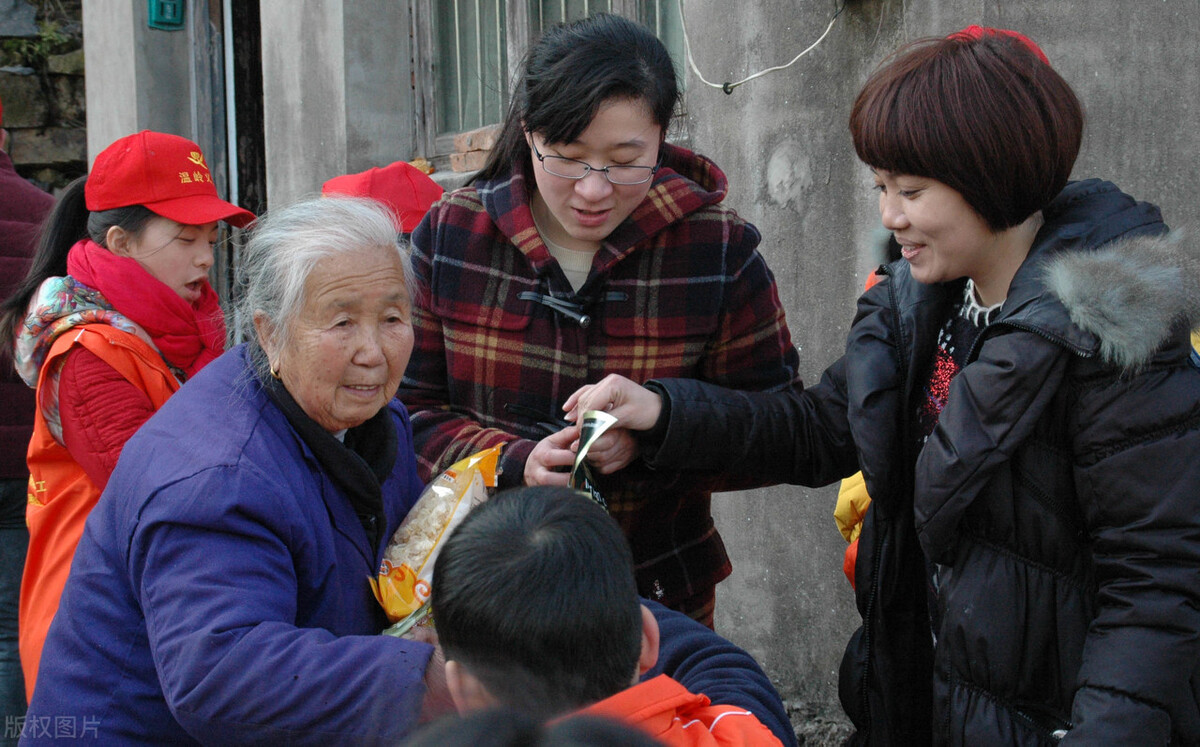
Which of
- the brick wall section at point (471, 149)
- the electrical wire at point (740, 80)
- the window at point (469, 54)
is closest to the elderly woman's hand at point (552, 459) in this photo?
the electrical wire at point (740, 80)

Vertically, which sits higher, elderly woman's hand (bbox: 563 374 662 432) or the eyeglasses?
the eyeglasses

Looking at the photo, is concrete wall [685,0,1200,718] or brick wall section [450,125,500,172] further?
brick wall section [450,125,500,172]

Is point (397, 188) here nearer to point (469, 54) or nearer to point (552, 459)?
point (469, 54)

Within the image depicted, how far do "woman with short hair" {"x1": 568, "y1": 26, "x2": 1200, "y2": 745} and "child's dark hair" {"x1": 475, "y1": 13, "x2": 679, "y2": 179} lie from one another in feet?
1.58

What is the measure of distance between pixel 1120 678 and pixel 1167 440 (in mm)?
337

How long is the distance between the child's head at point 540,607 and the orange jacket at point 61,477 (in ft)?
5.15

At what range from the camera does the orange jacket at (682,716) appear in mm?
1092

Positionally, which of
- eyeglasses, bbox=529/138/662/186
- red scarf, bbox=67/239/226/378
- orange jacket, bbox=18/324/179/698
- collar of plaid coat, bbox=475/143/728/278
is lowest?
orange jacket, bbox=18/324/179/698

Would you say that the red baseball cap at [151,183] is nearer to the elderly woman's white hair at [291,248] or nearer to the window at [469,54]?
the elderly woman's white hair at [291,248]

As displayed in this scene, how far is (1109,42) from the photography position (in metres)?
2.56

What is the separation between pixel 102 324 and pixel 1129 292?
2.23 metres

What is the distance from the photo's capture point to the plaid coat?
7.20 feet

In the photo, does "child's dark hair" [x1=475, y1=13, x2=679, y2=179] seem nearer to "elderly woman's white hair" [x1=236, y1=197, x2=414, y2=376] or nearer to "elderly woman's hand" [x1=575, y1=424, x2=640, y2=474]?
"elderly woman's white hair" [x1=236, y1=197, x2=414, y2=376]

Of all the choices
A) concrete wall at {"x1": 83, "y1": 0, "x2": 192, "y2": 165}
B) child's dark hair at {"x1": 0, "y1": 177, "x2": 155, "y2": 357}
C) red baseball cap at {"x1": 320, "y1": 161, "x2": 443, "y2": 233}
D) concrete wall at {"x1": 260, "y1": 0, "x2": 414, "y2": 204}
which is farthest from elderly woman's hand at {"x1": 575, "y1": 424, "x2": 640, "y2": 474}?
concrete wall at {"x1": 83, "y1": 0, "x2": 192, "y2": 165}
